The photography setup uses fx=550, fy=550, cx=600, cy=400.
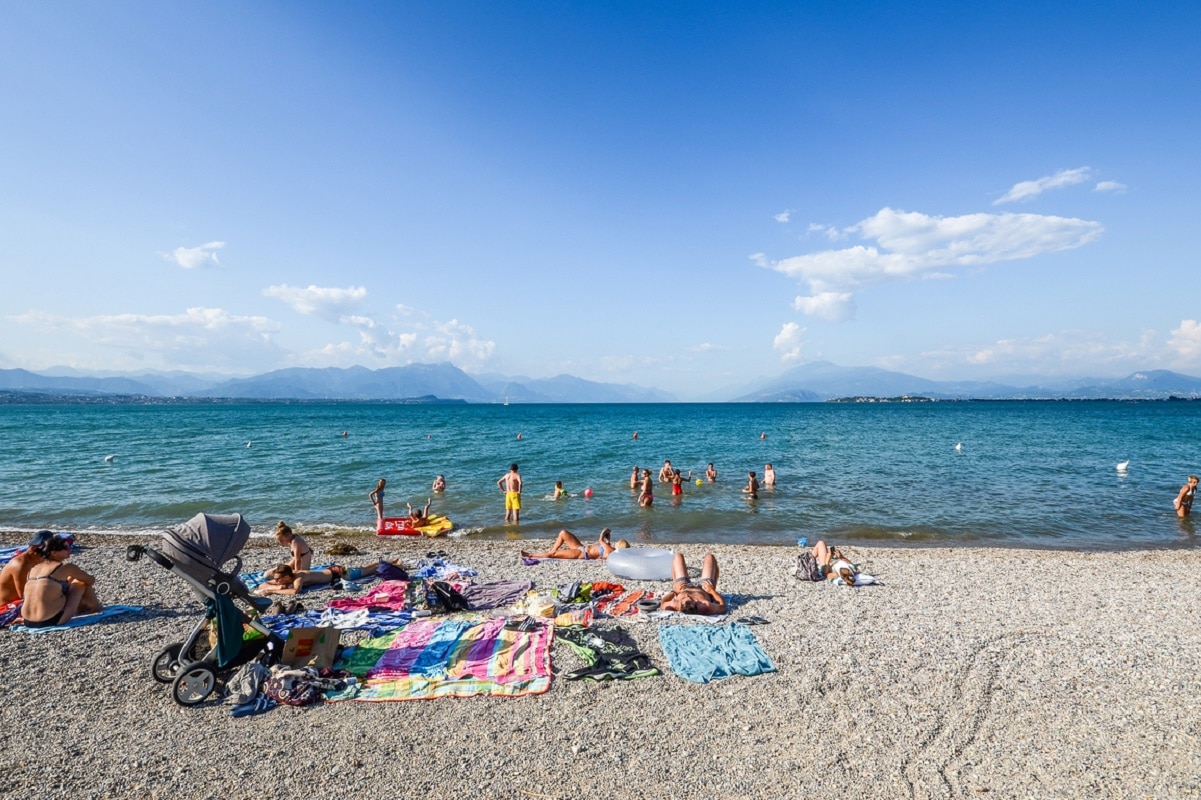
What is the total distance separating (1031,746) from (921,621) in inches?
131

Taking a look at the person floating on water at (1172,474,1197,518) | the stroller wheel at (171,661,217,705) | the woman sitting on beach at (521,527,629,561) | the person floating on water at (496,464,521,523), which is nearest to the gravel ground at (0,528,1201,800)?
the stroller wheel at (171,661,217,705)

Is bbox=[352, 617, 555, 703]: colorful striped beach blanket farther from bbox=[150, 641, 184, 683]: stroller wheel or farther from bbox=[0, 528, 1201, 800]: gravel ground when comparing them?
bbox=[150, 641, 184, 683]: stroller wheel

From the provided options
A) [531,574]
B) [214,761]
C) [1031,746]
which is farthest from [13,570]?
[1031,746]

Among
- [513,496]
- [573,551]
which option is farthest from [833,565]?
[513,496]

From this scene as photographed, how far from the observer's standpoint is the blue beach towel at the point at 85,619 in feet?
26.6

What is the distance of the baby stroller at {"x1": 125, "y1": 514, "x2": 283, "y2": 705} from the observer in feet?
20.7

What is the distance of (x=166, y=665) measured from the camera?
264 inches

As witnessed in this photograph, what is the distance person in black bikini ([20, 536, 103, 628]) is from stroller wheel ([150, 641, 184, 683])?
2985 mm

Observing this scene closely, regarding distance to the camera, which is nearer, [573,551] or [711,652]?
[711,652]

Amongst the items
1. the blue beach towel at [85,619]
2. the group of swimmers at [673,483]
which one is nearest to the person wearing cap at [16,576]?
the blue beach towel at [85,619]

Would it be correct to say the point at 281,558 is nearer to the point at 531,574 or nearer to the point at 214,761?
the point at 531,574

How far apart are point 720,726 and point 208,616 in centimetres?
606

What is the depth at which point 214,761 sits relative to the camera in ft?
17.3

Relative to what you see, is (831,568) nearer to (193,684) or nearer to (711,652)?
(711,652)
